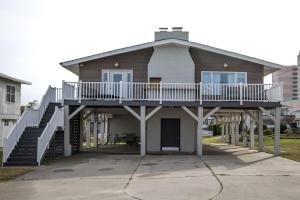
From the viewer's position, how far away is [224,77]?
24.7m

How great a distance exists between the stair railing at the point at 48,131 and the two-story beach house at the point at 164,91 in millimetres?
113

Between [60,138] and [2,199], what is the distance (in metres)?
12.9

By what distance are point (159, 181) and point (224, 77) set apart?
44.4 ft

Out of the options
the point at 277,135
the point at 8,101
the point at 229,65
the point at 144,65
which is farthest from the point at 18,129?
the point at 277,135

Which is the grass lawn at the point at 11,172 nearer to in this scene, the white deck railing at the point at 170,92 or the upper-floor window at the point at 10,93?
the white deck railing at the point at 170,92

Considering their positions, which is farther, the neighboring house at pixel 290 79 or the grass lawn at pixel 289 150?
the neighboring house at pixel 290 79

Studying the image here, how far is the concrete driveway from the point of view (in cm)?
1021

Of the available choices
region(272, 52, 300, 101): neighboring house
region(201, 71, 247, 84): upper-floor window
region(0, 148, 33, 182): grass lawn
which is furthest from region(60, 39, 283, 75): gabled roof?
region(272, 52, 300, 101): neighboring house

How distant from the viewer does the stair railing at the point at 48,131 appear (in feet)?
57.3

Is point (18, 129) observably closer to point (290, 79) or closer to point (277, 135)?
point (277, 135)

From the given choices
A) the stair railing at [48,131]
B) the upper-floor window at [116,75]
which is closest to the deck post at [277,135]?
the upper-floor window at [116,75]

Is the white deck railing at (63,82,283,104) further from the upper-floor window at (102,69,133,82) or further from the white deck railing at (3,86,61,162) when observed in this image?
the white deck railing at (3,86,61,162)

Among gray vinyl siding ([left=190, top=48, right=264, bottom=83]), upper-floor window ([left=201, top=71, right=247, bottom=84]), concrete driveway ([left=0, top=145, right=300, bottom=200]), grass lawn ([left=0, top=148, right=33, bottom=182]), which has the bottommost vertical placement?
grass lawn ([left=0, top=148, right=33, bottom=182])

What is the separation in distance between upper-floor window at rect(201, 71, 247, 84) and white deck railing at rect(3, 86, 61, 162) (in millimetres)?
8607
